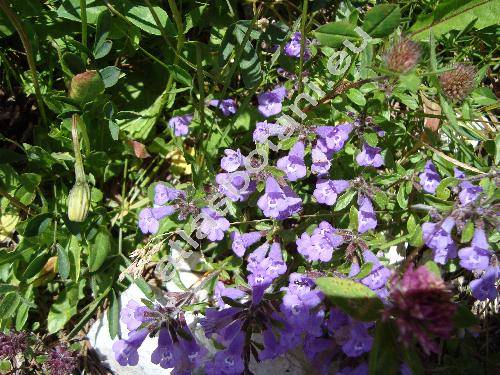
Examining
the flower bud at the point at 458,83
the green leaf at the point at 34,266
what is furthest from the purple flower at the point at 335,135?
the green leaf at the point at 34,266

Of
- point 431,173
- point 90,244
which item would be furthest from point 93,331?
point 431,173

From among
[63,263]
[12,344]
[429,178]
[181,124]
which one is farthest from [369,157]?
[12,344]

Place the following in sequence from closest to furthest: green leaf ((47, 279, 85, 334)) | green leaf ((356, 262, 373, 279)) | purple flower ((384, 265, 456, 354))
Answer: purple flower ((384, 265, 456, 354)) < green leaf ((356, 262, 373, 279)) < green leaf ((47, 279, 85, 334))

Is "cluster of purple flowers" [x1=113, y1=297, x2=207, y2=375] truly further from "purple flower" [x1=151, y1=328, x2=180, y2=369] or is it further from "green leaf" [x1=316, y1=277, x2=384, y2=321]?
"green leaf" [x1=316, y1=277, x2=384, y2=321]

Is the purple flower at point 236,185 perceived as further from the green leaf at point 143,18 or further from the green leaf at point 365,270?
the green leaf at point 143,18

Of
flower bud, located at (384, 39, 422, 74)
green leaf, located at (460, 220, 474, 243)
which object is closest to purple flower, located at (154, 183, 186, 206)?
flower bud, located at (384, 39, 422, 74)
